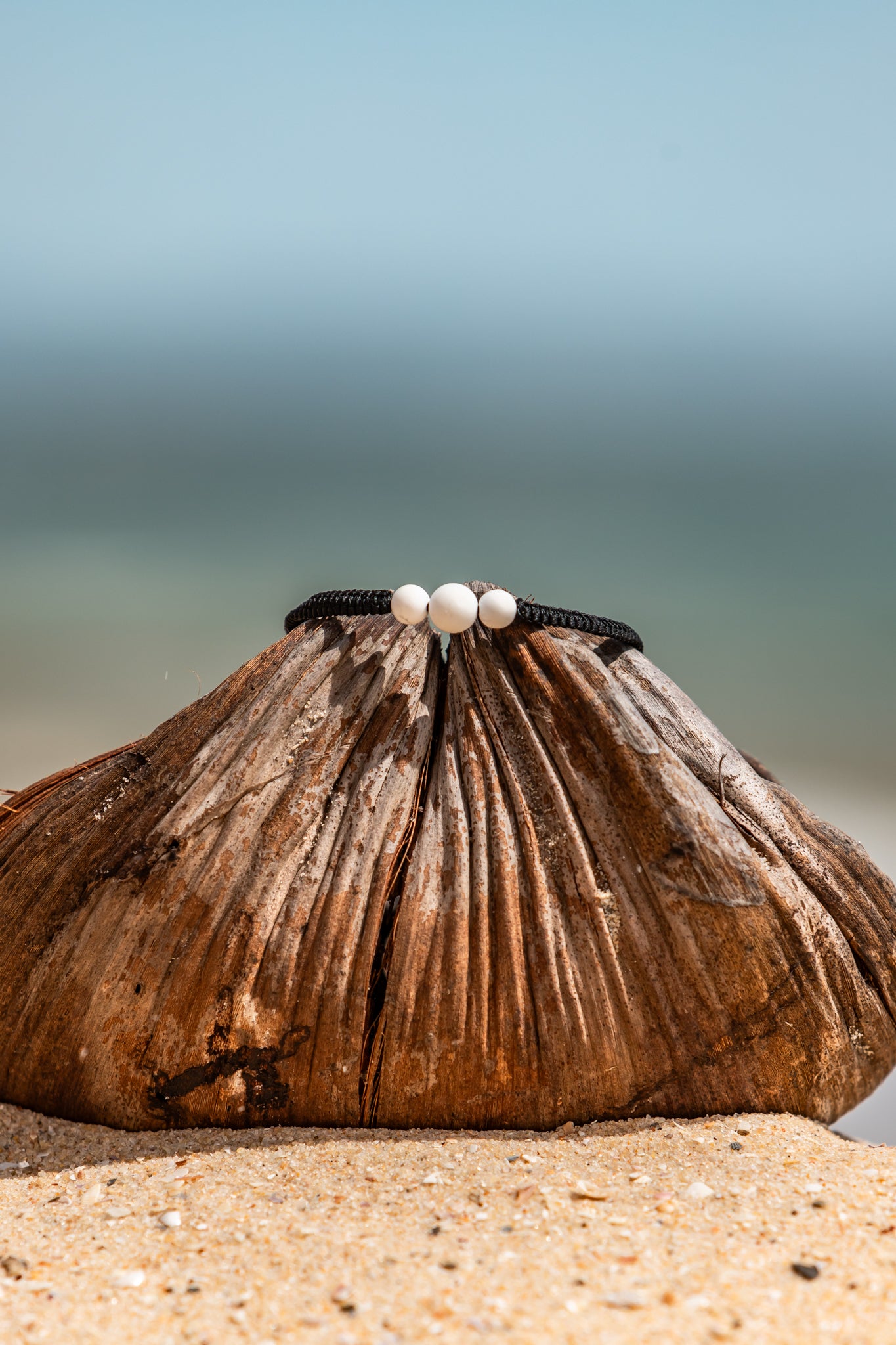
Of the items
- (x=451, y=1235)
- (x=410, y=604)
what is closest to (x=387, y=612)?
(x=410, y=604)

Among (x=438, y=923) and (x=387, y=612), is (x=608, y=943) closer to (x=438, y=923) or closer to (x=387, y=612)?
(x=438, y=923)

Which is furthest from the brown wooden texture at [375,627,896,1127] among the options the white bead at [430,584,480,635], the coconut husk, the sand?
the white bead at [430,584,480,635]

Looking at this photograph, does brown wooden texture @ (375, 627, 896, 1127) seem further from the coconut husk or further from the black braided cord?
the black braided cord

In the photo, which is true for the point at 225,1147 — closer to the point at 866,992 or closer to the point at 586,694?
the point at 586,694

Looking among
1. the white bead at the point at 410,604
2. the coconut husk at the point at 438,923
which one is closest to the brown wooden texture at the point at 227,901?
the coconut husk at the point at 438,923

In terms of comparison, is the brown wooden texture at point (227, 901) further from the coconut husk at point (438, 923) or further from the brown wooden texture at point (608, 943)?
the brown wooden texture at point (608, 943)
